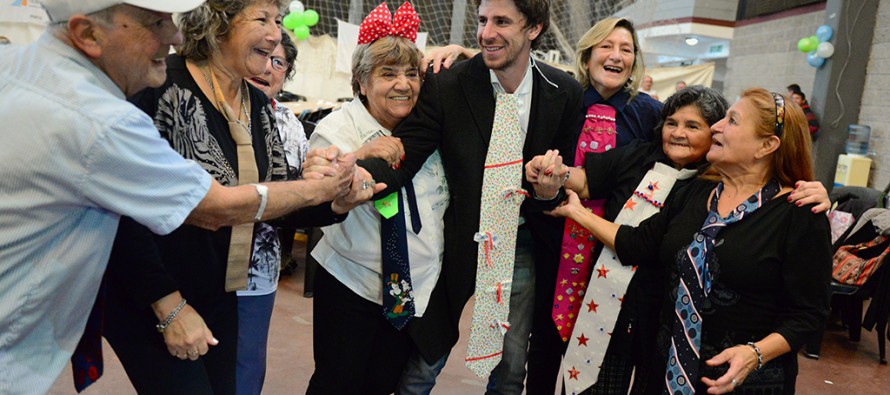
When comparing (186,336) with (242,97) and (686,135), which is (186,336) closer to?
(242,97)

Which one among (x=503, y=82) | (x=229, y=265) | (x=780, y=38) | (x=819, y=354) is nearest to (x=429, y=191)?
(x=503, y=82)

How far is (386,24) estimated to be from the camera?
213 centimetres

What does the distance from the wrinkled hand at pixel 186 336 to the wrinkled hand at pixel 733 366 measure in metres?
1.44

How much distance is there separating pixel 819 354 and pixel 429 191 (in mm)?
3624

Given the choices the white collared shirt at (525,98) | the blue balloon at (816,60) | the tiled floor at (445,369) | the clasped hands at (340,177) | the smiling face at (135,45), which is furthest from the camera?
the blue balloon at (816,60)

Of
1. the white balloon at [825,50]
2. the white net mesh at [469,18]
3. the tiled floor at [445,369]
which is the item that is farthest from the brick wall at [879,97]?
the tiled floor at [445,369]

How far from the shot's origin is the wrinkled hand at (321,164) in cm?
174

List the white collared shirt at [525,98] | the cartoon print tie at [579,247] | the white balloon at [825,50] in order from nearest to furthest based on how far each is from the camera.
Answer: the white collared shirt at [525,98], the cartoon print tie at [579,247], the white balloon at [825,50]

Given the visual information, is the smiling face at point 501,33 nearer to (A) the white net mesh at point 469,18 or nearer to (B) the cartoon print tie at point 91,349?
(B) the cartoon print tie at point 91,349

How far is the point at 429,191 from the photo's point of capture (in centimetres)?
219

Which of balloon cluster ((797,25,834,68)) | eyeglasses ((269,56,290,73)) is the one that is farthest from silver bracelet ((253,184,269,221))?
balloon cluster ((797,25,834,68))

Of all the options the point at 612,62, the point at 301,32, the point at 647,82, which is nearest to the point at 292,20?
the point at 301,32

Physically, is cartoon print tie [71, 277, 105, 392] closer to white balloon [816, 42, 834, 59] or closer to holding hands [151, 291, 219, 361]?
holding hands [151, 291, 219, 361]

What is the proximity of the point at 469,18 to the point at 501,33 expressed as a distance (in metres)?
8.88
